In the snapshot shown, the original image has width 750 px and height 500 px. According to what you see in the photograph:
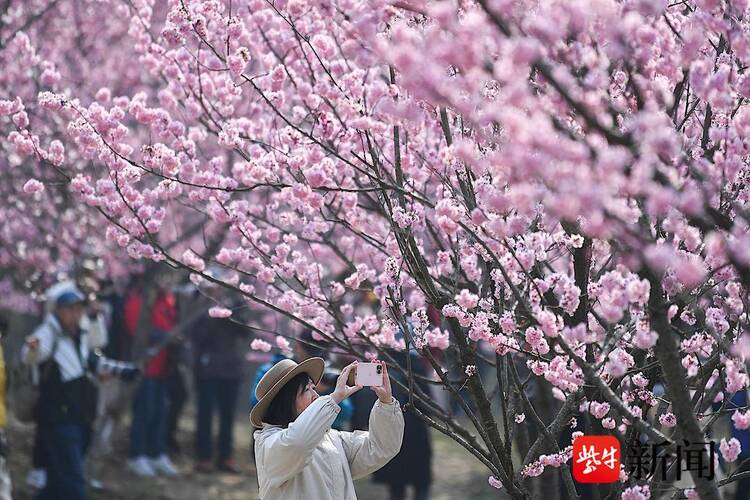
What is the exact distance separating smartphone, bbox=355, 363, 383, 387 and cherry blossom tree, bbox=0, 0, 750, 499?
121 millimetres

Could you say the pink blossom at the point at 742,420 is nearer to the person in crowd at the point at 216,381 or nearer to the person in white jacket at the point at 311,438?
the person in white jacket at the point at 311,438

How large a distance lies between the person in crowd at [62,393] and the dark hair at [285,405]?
3.61 metres

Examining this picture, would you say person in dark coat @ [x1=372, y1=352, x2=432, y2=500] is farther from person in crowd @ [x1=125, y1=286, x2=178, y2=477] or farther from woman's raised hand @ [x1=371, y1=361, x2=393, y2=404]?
woman's raised hand @ [x1=371, y1=361, x2=393, y2=404]

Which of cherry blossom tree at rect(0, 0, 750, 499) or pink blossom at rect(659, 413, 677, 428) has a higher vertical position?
cherry blossom tree at rect(0, 0, 750, 499)

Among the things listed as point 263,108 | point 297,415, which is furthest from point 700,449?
point 263,108

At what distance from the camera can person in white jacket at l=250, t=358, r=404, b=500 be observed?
159 inches

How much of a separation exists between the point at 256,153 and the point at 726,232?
275 centimetres

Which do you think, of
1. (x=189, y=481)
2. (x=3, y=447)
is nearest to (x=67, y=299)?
(x=3, y=447)

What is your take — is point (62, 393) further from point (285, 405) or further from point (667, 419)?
point (667, 419)

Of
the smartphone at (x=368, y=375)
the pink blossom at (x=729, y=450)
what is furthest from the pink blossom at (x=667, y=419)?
the smartphone at (x=368, y=375)

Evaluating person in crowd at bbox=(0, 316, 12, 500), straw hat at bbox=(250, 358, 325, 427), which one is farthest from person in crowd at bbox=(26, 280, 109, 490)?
straw hat at bbox=(250, 358, 325, 427)

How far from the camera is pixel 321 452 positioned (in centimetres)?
429

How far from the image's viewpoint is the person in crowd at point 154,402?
10445 mm

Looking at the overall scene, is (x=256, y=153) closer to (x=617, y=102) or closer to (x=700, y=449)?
(x=617, y=102)
